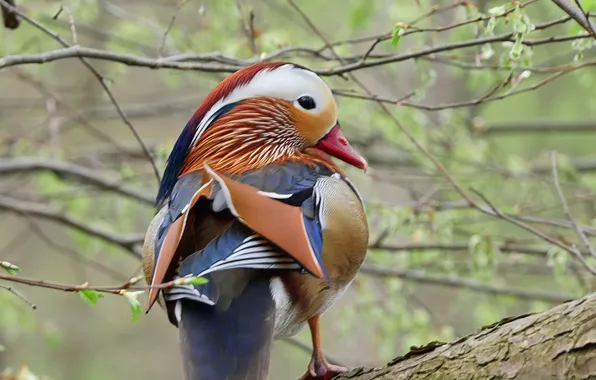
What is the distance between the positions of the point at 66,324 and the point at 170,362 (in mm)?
1548

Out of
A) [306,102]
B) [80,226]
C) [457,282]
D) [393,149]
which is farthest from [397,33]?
[393,149]

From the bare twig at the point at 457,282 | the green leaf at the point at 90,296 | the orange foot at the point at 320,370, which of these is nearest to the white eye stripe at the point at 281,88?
the orange foot at the point at 320,370

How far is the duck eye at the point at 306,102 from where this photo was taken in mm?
3113

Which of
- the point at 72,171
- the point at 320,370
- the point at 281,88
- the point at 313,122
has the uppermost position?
the point at 72,171

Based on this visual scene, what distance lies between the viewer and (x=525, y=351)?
1984 mm

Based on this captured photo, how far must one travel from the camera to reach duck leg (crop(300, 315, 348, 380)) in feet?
9.50

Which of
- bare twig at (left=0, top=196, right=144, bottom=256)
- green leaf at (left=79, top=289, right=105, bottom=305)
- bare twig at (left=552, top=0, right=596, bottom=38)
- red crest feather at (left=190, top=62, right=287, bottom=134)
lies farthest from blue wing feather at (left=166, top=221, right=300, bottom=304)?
bare twig at (left=0, top=196, right=144, bottom=256)

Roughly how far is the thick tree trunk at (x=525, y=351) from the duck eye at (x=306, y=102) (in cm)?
116

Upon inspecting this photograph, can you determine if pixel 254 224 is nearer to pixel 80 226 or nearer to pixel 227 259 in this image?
pixel 227 259

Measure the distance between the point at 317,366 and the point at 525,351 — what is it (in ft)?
3.58

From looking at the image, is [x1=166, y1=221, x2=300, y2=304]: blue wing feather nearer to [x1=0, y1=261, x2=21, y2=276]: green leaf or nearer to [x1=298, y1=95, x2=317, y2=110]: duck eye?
[x1=0, y1=261, x2=21, y2=276]: green leaf

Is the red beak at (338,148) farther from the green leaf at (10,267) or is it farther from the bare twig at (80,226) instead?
the bare twig at (80,226)

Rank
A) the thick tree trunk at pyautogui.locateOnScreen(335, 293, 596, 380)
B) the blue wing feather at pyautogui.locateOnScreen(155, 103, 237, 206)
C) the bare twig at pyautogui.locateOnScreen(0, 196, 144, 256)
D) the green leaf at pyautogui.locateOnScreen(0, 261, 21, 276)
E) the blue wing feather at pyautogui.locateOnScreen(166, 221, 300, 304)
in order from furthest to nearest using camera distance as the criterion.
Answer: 1. the bare twig at pyautogui.locateOnScreen(0, 196, 144, 256)
2. the blue wing feather at pyautogui.locateOnScreen(155, 103, 237, 206)
3. the blue wing feather at pyautogui.locateOnScreen(166, 221, 300, 304)
4. the green leaf at pyautogui.locateOnScreen(0, 261, 21, 276)
5. the thick tree trunk at pyautogui.locateOnScreen(335, 293, 596, 380)

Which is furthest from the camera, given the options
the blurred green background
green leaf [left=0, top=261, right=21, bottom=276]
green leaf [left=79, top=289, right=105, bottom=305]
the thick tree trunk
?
the blurred green background
